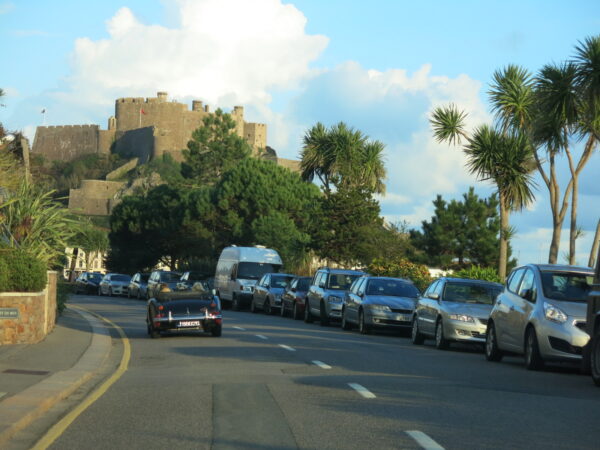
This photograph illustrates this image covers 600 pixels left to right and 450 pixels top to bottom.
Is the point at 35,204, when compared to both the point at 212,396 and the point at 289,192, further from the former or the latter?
the point at 289,192

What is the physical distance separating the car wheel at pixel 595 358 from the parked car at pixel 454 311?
21.0 feet

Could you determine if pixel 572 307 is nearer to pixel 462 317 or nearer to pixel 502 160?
pixel 462 317

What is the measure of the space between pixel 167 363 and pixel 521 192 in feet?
62.6

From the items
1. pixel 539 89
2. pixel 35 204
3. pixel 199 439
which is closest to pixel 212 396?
pixel 199 439

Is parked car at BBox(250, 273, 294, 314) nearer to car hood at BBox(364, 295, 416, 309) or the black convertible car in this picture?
car hood at BBox(364, 295, 416, 309)

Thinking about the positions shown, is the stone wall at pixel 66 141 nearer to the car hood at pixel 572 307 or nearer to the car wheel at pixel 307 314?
the car wheel at pixel 307 314

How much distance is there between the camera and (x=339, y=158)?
169ft

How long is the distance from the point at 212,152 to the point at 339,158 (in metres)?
45.1

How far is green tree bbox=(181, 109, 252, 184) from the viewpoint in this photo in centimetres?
9494

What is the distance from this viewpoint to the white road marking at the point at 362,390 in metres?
11.7

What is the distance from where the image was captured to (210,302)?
2309 centimetres

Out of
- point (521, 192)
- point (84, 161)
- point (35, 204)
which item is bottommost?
point (35, 204)

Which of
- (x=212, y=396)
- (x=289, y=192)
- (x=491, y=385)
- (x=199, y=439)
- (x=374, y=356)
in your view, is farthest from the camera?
(x=289, y=192)

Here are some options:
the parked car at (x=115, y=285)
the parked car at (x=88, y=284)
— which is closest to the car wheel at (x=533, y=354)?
the parked car at (x=115, y=285)
